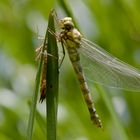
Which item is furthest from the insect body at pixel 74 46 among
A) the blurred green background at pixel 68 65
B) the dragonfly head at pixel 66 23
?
the blurred green background at pixel 68 65

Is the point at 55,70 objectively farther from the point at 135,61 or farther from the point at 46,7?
the point at 46,7

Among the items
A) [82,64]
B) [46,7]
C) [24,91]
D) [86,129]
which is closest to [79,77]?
[82,64]

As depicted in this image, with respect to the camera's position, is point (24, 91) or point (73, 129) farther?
point (24, 91)

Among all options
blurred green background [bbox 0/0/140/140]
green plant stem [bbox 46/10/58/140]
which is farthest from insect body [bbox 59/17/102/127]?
green plant stem [bbox 46/10/58/140]

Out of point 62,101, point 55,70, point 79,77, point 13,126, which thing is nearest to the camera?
point 55,70

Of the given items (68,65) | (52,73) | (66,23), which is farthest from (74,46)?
(52,73)

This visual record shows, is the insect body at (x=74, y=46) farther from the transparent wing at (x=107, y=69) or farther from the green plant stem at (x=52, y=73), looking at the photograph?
the green plant stem at (x=52, y=73)

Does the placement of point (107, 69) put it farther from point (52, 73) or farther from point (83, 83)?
point (52, 73)

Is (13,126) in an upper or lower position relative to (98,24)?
lower
